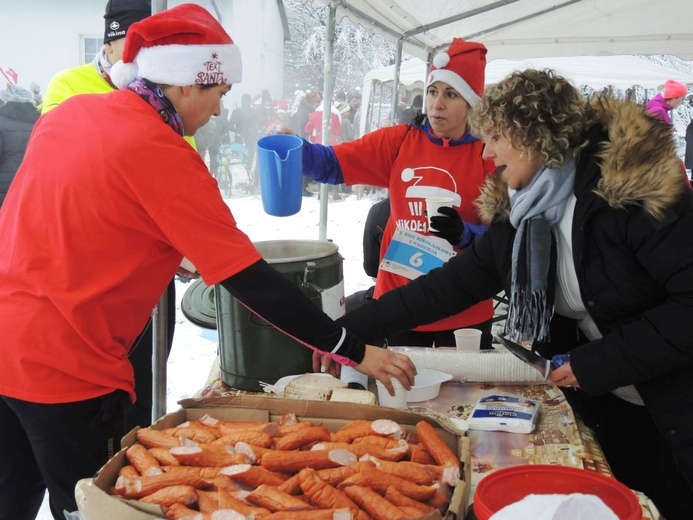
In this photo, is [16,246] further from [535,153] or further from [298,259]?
[535,153]

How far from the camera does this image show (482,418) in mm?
1722

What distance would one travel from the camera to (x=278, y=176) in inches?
94.6

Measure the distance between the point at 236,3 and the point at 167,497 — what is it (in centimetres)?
1560

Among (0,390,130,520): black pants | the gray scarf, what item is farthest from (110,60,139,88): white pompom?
the gray scarf

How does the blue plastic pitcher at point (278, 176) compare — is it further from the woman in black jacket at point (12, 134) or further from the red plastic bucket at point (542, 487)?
the woman in black jacket at point (12, 134)

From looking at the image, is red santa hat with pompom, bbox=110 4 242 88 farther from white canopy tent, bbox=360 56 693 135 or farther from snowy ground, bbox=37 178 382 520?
white canopy tent, bbox=360 56 693 135

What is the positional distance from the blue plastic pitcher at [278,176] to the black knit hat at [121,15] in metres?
0.64

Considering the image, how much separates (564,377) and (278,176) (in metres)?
1.20

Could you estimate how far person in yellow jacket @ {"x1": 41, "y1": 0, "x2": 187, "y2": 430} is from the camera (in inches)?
93.7

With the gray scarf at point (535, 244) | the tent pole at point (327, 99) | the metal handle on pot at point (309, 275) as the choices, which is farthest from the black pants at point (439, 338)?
the tent pole at point (327, 99)

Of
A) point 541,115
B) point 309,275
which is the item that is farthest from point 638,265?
point 309,275

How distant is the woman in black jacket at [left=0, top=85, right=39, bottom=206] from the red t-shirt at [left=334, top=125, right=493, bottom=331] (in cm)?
232

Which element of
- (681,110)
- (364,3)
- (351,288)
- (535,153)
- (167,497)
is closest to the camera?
(167,497)

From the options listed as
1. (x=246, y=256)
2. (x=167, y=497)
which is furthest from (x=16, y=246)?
(x=167, y=497)
